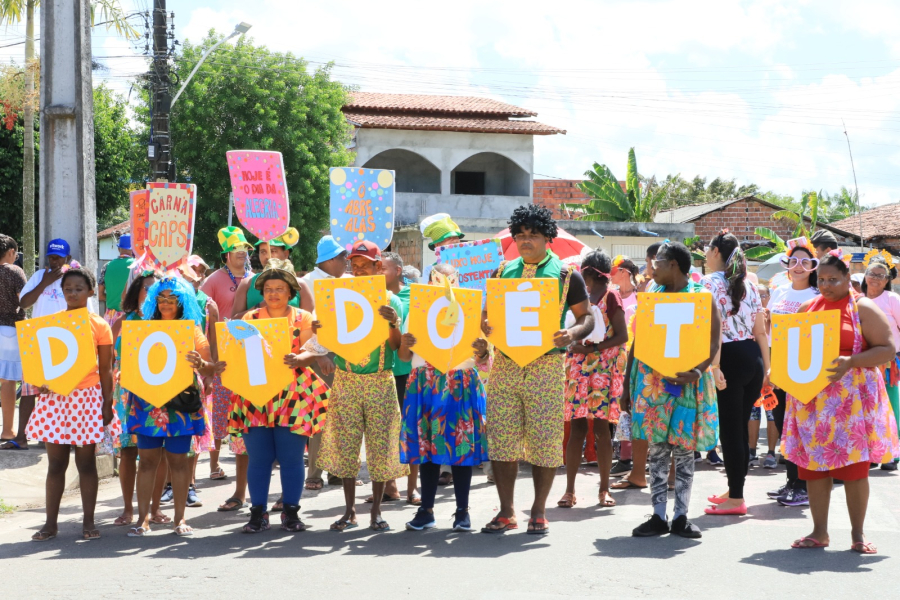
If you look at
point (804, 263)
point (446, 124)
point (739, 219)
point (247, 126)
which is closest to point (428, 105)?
point (446, 124)

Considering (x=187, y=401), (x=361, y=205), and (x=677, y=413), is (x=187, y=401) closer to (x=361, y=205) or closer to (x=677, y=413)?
(x=361, y=205)

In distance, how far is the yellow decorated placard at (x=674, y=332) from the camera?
6121 millimetres

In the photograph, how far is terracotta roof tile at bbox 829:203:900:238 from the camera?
3494cm

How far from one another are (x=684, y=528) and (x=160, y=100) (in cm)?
1606

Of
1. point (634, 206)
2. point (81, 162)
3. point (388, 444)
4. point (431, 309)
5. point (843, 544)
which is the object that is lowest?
point (843, 544)

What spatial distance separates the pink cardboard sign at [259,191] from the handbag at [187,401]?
8.95 feet

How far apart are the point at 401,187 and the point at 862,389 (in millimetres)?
34088

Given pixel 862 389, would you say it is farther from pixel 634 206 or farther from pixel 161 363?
pixel 634 206

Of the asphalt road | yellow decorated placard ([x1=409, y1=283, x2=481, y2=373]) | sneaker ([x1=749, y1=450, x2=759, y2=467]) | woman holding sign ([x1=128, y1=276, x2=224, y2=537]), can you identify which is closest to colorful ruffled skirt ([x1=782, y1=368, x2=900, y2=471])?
the asphalt road

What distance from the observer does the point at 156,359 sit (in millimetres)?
6262

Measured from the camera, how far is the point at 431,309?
6.30 m

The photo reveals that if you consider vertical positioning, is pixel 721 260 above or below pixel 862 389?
above

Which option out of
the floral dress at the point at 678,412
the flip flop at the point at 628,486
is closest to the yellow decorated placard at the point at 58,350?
the floral dress at the point at 678,412

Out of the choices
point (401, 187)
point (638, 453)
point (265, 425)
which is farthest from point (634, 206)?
point (265, 425)
